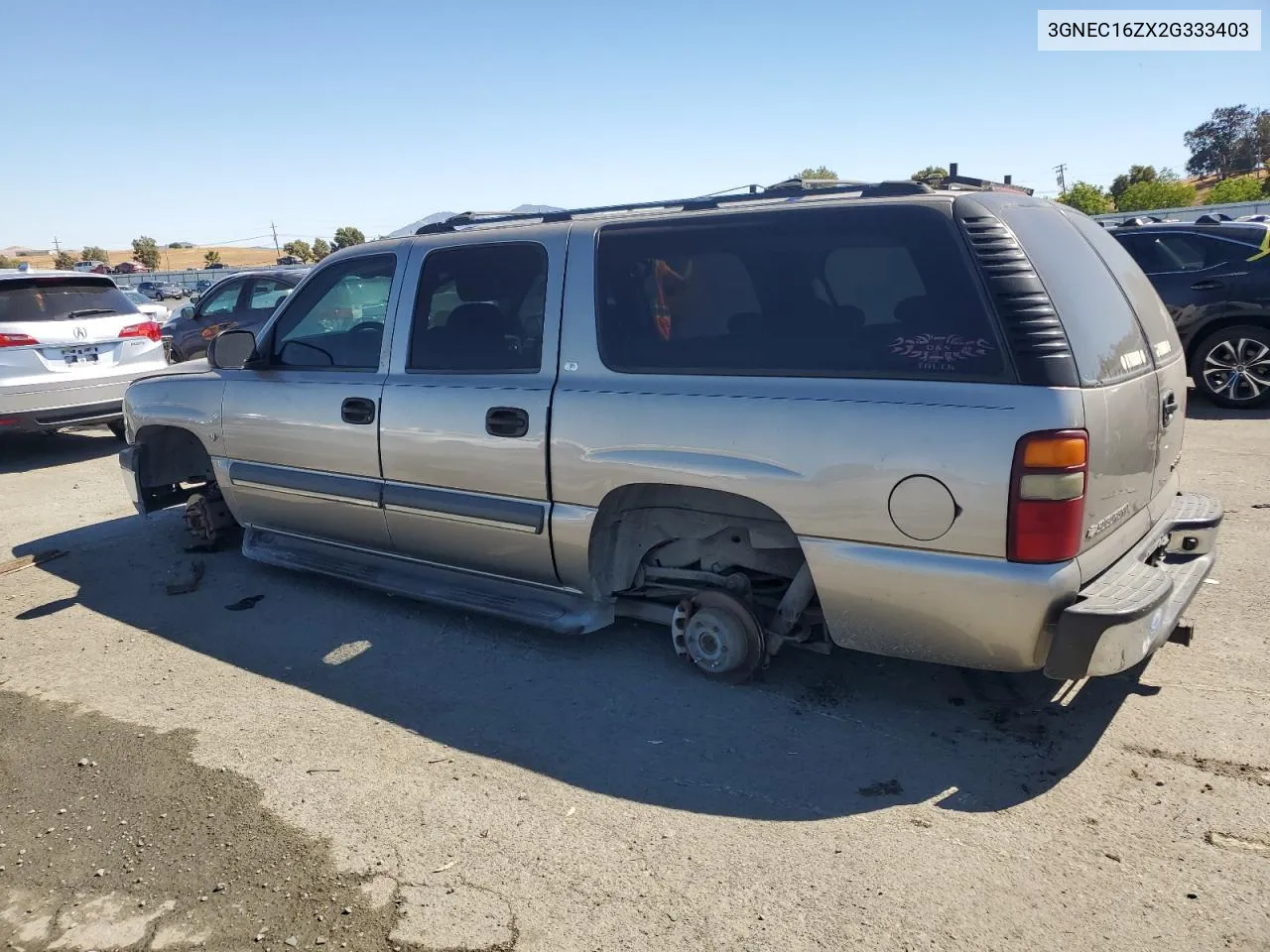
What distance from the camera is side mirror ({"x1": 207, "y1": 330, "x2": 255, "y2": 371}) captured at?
5.06 metres

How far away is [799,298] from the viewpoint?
3.38 meters

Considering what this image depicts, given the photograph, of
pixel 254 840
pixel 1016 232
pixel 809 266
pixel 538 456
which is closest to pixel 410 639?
pixel 538 456

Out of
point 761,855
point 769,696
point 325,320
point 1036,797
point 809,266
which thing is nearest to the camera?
point 761,855

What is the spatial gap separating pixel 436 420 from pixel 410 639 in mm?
1073

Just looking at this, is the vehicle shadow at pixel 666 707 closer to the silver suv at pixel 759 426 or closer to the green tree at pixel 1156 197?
the silver suv at pixel 759 426

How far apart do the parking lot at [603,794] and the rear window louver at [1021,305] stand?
1353 mm

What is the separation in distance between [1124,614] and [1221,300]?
758cm

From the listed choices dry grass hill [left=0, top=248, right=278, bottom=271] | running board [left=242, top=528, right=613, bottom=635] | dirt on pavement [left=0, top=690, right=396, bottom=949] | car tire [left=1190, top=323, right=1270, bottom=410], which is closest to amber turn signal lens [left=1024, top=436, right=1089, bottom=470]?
running board [left=242, top=528, right=613, bottom=635]

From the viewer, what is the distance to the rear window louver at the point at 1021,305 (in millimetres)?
2842

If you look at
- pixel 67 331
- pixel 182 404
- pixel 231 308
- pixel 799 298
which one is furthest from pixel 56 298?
pixel 799 298

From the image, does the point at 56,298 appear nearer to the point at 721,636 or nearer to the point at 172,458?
the point at 172,458

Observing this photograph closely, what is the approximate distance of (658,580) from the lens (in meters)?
4.07

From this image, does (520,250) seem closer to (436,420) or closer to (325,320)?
(436,420)

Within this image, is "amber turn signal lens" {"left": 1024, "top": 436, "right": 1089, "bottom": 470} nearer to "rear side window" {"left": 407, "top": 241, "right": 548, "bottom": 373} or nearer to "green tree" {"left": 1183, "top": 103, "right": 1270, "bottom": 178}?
"rear side window" {"left": 407, "top": 241, "right": 548, "bottom": 373}
